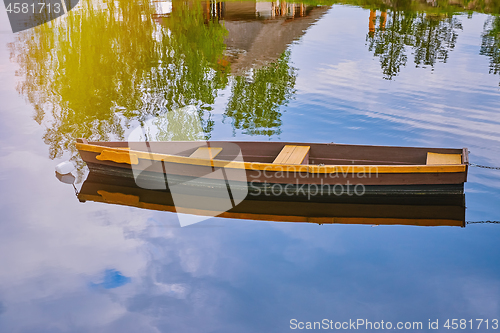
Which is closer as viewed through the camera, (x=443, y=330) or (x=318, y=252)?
(x=443, y=330)

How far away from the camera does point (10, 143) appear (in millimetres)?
14219

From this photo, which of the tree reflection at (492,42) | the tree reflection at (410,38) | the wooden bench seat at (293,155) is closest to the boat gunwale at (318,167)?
the wooden bench seat at (293,155)

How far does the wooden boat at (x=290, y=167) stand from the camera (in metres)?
10.1

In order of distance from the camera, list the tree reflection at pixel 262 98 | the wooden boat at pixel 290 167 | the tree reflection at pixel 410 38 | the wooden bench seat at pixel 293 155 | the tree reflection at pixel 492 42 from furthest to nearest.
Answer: the tree reflection at pixel 410 38
the tree reflection at pixel 492 42
the tree reflection at pixel 262 98
the wooden bench seat at pixel 293 155
the wooden boat at pixel 290 167

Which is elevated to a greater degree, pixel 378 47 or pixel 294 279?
pixel 378 47

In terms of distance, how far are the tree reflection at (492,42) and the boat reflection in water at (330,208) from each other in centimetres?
1303

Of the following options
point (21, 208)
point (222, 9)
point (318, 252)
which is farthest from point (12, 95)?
point (222, 9)

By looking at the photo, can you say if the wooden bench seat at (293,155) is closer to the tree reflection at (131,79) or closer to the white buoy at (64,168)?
the tree reflection at (131,79)

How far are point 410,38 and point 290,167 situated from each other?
20.2m

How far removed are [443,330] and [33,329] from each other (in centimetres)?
622

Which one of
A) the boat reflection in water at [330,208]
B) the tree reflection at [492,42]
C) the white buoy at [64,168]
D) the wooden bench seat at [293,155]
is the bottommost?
the boat reflection in water at [330,208]

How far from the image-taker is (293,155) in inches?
441

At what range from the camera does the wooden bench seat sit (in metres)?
10.9

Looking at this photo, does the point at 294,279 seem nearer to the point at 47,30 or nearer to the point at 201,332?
the point at 201,332
